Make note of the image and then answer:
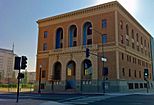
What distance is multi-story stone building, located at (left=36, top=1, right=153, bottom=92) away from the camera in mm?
43781

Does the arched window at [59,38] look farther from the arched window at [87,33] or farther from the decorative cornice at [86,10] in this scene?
the arched window at [87,33]

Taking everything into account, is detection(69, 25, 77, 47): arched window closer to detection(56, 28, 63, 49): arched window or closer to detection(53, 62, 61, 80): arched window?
detection(56, 28, 63, 49): arched window

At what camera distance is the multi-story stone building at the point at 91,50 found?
144 feet

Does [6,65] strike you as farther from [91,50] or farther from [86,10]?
[91,50]

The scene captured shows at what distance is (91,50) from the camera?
151ft

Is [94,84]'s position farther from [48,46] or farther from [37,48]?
[37,48]

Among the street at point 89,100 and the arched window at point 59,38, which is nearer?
the street at point 89,100

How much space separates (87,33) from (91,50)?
5.52 metres

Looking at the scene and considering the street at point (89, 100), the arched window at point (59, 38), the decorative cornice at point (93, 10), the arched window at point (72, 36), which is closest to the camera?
the street at point (89, 100)

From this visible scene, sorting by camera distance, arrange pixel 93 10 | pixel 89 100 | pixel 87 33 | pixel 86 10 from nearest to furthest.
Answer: pixel 89 100
pixel 93 10
pixel 86 10
pixel 87 33

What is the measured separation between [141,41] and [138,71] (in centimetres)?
1154

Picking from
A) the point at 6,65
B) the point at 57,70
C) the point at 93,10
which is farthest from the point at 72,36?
the point at 6,65

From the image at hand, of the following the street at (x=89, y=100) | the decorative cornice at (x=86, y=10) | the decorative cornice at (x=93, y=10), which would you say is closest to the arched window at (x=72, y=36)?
the decorative cornice at (x=93, y=10)

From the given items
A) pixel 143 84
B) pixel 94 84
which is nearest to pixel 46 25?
pixel 94 84
